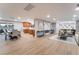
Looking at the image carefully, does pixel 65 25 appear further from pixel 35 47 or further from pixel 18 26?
pixel 18 26

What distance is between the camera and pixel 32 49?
2.45 metres

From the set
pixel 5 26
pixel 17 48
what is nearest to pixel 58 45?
pixel 17 48

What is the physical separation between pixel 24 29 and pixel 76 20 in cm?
107

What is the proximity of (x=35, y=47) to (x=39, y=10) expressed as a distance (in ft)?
2.48

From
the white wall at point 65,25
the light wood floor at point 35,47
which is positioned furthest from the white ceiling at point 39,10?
the light wood floor at point 35,47

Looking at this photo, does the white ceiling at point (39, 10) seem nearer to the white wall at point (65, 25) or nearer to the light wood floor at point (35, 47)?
the white wall at point (65, 25)

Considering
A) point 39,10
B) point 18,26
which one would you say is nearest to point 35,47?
point 18,26

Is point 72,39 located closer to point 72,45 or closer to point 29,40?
point 72,45

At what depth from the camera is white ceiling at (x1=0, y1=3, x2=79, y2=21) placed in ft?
7.90

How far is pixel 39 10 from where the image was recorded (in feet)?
7.95

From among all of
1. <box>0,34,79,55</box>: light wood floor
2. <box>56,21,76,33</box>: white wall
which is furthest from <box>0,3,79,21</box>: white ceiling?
<box>0,34,79,55</box>: light wood floor

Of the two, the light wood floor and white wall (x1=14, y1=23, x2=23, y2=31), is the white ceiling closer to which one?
white wall (x1=14, y1=23, x2=23, y2=31)

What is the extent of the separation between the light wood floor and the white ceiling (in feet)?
1.54

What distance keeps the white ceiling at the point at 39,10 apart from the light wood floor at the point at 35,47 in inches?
18.5
